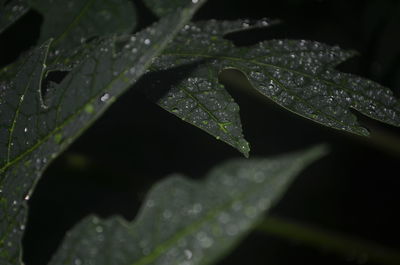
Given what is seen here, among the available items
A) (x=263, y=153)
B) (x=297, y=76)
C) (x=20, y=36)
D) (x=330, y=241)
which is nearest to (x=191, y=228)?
(x=297, y=76)

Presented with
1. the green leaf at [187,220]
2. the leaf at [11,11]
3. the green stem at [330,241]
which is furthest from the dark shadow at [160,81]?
the green stem at [330,241]

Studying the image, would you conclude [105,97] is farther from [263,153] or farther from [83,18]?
[263,153]

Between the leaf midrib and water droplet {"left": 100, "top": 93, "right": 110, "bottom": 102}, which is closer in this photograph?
water droplet {"left": 100, "top": 93, "right": 110, "bottom": 102}

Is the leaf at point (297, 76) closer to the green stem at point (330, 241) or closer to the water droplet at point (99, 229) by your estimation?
the water droplet at point (99, 229)

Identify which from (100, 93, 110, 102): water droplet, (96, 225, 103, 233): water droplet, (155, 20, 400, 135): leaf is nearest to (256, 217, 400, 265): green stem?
(155, 20, 400, 135): leaf

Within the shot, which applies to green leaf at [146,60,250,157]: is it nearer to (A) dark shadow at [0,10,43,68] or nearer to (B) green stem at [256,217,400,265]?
(A) dark shadow at [0,10,43,68]

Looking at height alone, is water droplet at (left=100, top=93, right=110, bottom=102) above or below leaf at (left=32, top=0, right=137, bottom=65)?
above
